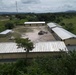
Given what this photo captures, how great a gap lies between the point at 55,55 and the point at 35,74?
31.4ft

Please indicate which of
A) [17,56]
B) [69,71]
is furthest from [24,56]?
[69,71]

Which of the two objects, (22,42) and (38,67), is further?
(22,42)

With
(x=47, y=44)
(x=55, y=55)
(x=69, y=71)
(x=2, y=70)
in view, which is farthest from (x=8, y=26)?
(x=69, y=71)

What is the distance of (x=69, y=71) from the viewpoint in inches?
566

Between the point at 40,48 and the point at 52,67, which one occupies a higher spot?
the point at 52,67

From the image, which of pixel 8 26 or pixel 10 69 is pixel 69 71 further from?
pixel 8 26

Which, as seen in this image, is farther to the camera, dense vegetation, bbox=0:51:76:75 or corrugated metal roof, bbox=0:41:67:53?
corrugated metal roof, bbox=0:41:67:53

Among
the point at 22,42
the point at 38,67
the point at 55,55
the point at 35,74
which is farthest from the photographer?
the point at 55,55

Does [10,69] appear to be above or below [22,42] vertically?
below

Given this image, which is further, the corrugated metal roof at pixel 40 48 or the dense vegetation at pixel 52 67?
the corrugated metal roof at pixel 40 48

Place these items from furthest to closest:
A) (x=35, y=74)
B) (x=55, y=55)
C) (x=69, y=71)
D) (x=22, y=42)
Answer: (x=55, y=55) < (x=22, y=42) < (x=35, y=74) < (x=69, y=71)

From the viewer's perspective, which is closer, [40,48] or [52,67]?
[52,67]

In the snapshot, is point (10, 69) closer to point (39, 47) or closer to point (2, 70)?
point (2, 70)

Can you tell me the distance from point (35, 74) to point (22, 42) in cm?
679
